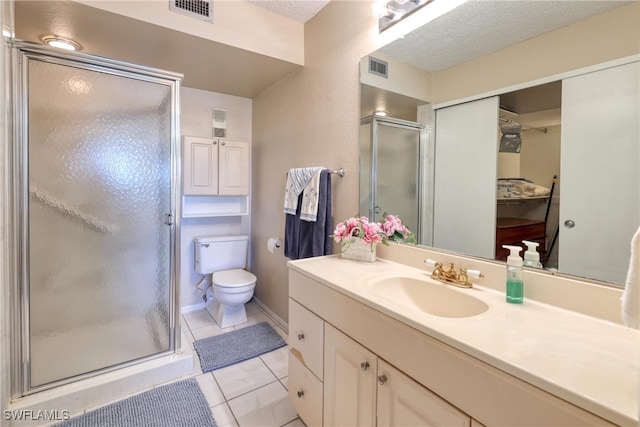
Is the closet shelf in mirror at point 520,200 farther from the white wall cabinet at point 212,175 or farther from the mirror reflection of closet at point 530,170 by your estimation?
the white wall cabinet at point 212,175

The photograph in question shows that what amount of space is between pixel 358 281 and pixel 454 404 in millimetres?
522

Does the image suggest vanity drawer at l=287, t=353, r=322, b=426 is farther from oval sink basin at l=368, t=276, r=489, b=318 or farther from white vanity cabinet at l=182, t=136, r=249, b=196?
white vanity cabinet at l=182, t=136, r=249, b=196

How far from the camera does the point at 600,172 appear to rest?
855mm

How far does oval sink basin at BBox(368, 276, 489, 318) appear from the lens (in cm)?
103

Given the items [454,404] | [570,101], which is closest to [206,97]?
[570,101]

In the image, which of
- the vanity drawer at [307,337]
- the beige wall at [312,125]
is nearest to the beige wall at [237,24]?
the beige wall at [312,125]

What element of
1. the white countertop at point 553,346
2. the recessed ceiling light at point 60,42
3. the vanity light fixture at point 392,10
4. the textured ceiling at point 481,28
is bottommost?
the white countertop at point 553,346

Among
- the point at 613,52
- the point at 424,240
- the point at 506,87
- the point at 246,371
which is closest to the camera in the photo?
the point at 613,52

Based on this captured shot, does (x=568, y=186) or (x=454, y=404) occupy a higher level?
(x=568, y=186)

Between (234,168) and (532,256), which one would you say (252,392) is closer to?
(532,256)

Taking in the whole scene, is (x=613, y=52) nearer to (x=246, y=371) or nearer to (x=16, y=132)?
(x=246, y=371)

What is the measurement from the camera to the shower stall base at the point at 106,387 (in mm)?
1434

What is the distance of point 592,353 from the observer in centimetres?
65

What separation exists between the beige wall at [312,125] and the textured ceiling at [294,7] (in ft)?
0.17
